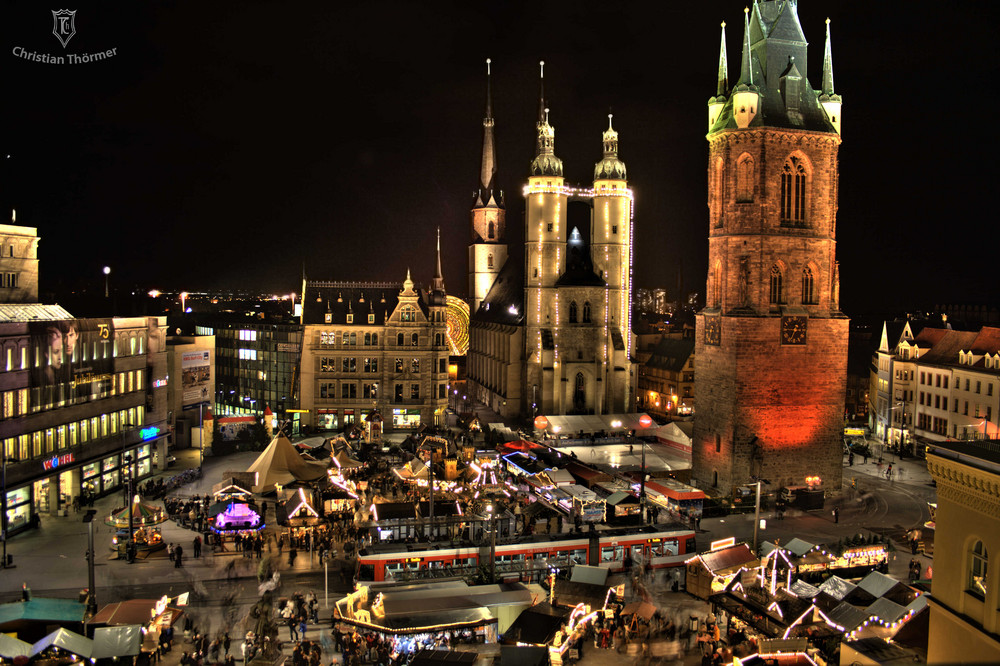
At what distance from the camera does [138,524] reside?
108 ft

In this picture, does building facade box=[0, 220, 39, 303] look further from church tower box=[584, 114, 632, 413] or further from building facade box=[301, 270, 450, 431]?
church tower box=[584, 114, 632, 413]

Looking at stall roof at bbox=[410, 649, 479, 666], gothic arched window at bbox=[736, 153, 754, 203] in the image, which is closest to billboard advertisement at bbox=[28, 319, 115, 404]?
stall roof at bbox=[410, 649, 479, 666]

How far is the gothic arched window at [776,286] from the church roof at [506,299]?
102 feet

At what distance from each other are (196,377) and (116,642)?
135ft

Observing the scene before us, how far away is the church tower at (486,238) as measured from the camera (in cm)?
9531

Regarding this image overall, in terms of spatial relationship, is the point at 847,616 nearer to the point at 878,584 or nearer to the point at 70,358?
the point at 878,584

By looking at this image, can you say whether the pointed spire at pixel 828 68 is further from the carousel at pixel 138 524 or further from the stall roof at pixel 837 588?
the carousel at pixel 138 524

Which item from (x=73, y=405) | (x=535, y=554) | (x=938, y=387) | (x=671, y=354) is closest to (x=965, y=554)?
(x=535, y=554)

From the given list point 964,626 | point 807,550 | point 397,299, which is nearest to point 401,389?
point 397,299

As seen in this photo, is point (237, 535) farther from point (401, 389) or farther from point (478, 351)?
point (478, 351)

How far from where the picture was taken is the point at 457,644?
24.4 meters

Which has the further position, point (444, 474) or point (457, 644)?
point (444, 474)

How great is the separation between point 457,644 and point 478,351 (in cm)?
Result: 6423

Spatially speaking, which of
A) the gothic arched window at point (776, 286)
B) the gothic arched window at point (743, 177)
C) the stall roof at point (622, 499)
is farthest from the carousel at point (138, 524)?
the gothic arched window at point (743, 177)
